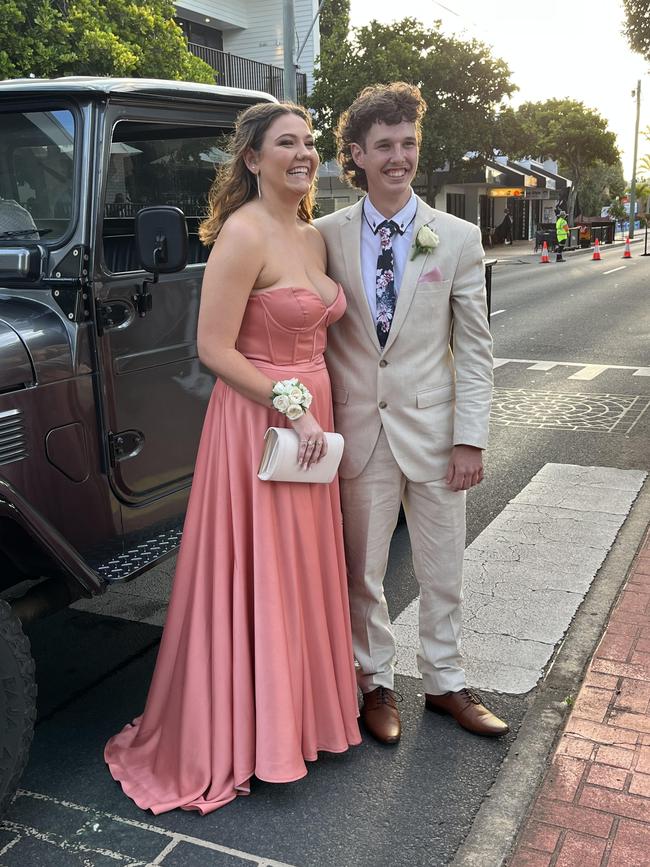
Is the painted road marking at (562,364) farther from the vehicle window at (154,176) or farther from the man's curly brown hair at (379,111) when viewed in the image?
the man's curly brown hair at (379,111)

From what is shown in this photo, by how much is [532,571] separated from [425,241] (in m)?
2.32

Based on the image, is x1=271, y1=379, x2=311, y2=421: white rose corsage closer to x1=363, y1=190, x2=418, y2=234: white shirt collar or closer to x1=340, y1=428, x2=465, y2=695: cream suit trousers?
x1=340, y1=428, x2=465, y2=695: cream suit trousers

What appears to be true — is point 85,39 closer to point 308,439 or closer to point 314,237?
point 314,237

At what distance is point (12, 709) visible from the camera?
2689mm

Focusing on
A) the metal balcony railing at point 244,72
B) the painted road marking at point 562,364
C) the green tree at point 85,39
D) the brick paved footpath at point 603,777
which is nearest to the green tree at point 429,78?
the metal balcony railing at point 244,72

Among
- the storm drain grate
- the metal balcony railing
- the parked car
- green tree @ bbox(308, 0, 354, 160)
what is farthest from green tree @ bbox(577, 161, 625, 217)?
the parked car

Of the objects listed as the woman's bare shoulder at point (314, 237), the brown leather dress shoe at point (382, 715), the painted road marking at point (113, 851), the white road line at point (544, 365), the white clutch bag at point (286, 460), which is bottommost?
the white road line at point (544, 365)

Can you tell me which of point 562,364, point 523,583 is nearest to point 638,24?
point 562,364

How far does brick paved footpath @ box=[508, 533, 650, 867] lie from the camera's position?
2.68 m

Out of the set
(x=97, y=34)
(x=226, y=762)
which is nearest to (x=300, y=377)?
(x=226, y=762)

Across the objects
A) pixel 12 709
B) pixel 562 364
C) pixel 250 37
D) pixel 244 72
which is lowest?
pixel 562 364

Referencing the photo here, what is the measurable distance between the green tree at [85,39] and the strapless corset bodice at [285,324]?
488 inches

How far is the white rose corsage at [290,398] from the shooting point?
9.45 ft

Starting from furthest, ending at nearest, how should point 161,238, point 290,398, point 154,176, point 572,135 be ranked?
point 572,135
point 154,176
point 161,238
point 290,398
